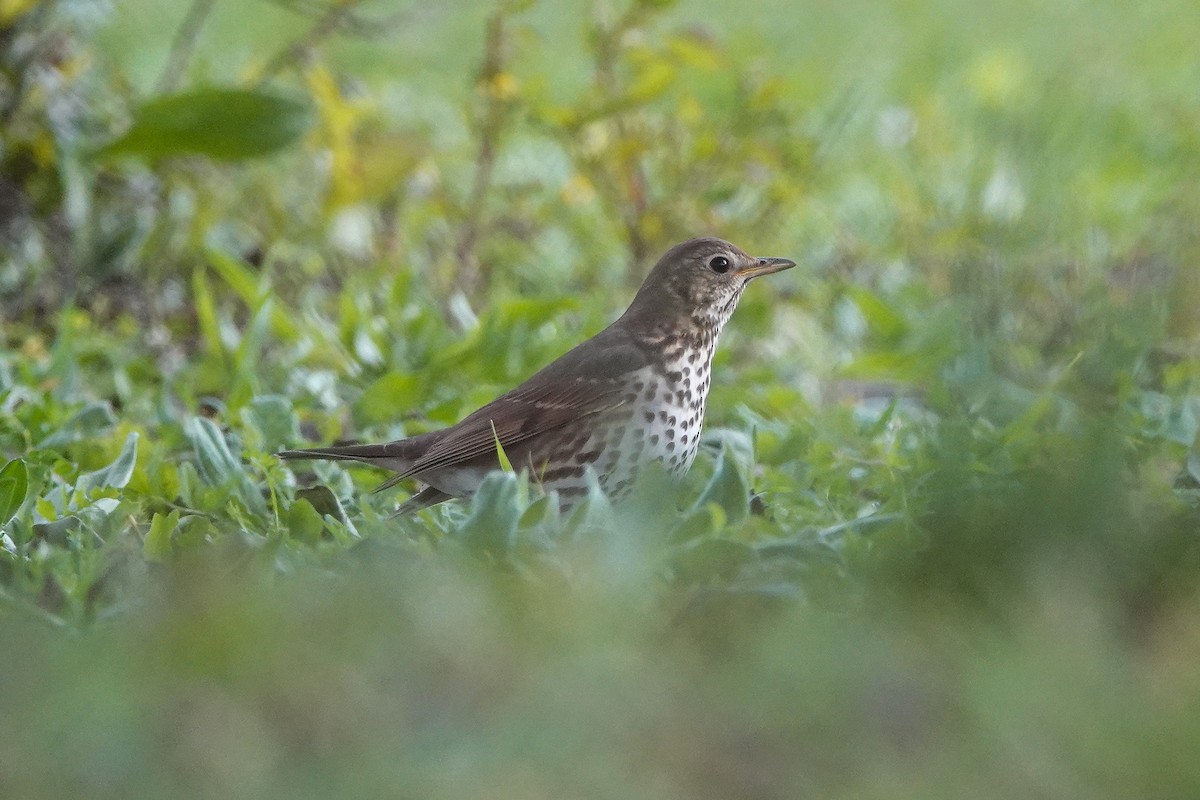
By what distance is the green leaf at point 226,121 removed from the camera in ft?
18.4

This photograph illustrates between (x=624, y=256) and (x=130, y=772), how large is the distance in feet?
17.8

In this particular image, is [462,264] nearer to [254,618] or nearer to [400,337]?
[400,337]

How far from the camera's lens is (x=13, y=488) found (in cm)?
355

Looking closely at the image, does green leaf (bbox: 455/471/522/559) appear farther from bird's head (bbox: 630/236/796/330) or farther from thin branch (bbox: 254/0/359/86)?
thin branch (bbox: 254/0/359/86)

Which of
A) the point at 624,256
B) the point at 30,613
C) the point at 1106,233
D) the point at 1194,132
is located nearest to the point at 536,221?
the point at 624,256

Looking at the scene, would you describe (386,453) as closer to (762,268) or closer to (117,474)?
(117,474)

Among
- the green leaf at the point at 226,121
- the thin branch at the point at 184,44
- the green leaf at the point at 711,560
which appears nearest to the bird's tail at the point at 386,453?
Answer: the green leaf at the point at 711,560

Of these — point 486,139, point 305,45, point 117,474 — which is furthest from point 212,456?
point 305,45

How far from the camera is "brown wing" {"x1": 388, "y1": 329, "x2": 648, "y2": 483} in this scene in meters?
4.03

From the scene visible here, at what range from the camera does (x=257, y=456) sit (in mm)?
4035

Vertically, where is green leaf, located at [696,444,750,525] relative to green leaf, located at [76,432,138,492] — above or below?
above

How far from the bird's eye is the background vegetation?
480 mm

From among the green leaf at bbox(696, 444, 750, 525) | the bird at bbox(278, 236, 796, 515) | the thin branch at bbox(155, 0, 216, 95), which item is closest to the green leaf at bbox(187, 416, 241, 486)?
the bird at bbox(278, 236, 796, 515)

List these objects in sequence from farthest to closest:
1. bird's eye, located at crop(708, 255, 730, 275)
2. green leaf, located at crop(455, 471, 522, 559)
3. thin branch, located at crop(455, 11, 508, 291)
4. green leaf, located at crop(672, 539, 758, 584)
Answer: thin branch, located at crop(455, 11, 508, 291) → bird's eye, located at crop(708, 255, 730, 275) → green leaf, located at crop(455, 471, 522, 559) → green leaf, located at crop(672, 539, 758, 584)
